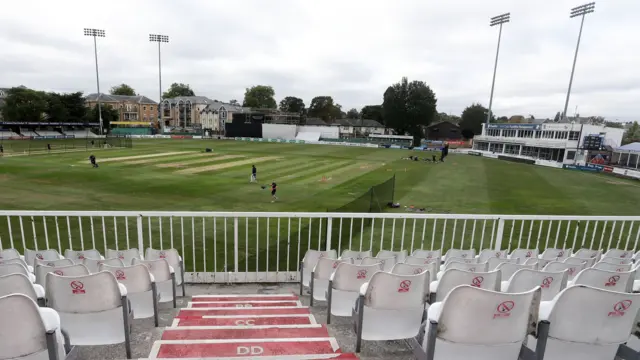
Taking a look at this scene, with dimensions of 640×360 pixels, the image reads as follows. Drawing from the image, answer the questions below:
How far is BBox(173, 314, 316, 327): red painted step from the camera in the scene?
11.4 ft

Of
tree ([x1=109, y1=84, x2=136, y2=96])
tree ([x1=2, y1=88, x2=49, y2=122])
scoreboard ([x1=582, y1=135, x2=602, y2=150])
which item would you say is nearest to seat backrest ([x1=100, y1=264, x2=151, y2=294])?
scoreboard ([x1=582, y1=135, x2=602, y2=150])

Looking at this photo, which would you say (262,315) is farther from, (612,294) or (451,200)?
(451,200)

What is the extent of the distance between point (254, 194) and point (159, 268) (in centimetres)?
1480

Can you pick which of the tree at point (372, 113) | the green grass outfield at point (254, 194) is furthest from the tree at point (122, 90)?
the green grass outfield at point (254, 194)

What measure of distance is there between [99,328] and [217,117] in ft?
338

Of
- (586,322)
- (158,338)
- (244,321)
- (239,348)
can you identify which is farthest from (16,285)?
(586,322)

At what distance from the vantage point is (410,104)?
7719 cm

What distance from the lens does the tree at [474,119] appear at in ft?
292

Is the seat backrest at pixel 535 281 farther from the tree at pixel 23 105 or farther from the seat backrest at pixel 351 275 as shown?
the tree at pixel 23 105

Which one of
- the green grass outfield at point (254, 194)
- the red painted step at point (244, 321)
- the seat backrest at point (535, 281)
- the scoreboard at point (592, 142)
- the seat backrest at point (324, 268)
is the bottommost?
the green grass outfield at point (254, 194)

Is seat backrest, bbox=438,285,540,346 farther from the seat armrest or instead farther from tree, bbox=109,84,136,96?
tree, bbox=109,84,136,96

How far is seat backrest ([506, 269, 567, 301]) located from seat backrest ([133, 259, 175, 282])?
11.7ft

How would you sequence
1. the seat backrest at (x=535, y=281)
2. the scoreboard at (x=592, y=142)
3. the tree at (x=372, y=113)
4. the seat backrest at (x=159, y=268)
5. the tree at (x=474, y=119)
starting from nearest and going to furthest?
the seat backrest at (x=535, y=281)
the seat backrest at (x=159, y=268)
the scoreboard at (x=592, y=142)
the tree at (x=474, y=119)
the tree at (x=372, y=113)

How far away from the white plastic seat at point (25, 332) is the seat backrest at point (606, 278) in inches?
158
